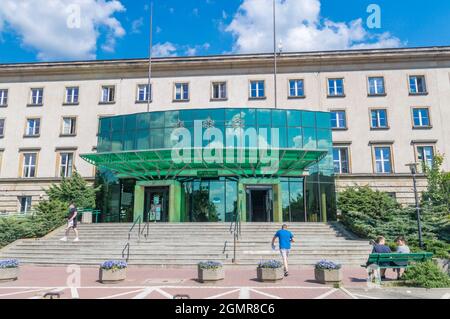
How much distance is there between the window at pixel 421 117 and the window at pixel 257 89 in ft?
43.0

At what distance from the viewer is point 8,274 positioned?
11.9 meters

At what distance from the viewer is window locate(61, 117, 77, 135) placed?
3331 centimetres

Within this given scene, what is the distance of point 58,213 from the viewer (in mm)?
22750

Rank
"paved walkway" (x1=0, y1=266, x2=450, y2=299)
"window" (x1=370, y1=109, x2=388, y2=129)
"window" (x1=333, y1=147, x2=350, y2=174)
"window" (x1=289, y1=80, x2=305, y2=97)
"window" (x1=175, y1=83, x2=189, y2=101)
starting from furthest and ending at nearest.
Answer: "window" (x1=175, y1=83, x2=189, y2=101)
"window" (x1=289, y1=80, x2=305, y2=97)
"window" (x1=370, y1=109, x2=388, y2=129)
"window" (x1=333, y1=147, x2=350, y2=174)
"paved walkway" (x1=0, y1=266, x2=450, y2=299)

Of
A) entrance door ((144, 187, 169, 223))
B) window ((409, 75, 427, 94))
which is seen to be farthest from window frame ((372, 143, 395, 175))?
entrance door ((144, 187, 169, 223))

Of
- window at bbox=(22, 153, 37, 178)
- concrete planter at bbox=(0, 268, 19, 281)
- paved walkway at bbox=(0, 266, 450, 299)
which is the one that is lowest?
paved walkway at bbox=(0, 266, 450, 299)

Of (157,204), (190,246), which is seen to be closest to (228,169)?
(157,204)

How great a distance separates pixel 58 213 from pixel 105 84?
15.5 meters

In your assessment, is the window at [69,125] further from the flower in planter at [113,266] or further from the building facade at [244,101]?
the flower in planter at [113,266]

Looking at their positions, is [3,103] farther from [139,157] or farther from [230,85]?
[230,85]

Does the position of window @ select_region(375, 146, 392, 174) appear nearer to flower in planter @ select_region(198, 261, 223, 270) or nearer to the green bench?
the green bench

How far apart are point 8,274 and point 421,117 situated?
31505 mm

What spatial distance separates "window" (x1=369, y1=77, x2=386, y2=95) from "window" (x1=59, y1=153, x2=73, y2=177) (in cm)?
2748

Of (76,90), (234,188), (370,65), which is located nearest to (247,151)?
(234,188)
